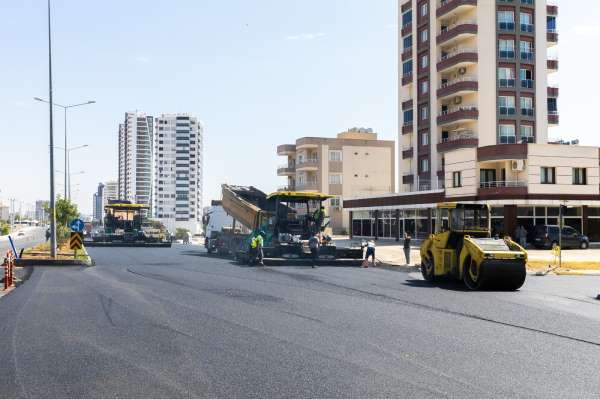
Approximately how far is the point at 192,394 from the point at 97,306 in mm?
7443

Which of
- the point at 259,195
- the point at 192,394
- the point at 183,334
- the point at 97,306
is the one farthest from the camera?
the point at 259,195

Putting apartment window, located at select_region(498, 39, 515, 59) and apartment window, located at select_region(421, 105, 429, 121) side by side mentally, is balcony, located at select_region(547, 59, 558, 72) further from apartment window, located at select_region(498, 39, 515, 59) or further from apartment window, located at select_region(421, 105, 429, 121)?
apartment window, located at select_region(421, 105, 429, 121)

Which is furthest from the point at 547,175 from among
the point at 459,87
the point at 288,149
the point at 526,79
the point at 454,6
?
the point at 288,149

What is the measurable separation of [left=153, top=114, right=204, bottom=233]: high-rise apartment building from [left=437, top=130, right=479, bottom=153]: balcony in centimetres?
14147

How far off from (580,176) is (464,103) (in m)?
16.6

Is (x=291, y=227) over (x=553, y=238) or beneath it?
over

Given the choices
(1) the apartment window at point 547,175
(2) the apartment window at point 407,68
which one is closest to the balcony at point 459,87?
(2) the apartment window at point 407,68

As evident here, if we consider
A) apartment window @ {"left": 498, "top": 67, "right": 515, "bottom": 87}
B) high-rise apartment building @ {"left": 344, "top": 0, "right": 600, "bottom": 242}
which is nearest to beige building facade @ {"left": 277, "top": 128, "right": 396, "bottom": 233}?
high-rise apartment building @ {"left": 344, "top": 0, "right": 600, "bottom": 242}

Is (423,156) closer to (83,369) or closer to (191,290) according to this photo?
(191,290)

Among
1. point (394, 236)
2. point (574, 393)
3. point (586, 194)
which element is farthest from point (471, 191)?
point (574, 393)

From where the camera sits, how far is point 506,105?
57781mm

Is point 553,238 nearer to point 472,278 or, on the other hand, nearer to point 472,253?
point 472,278

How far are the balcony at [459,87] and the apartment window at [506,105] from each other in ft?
9.50

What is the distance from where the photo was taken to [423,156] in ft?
206
